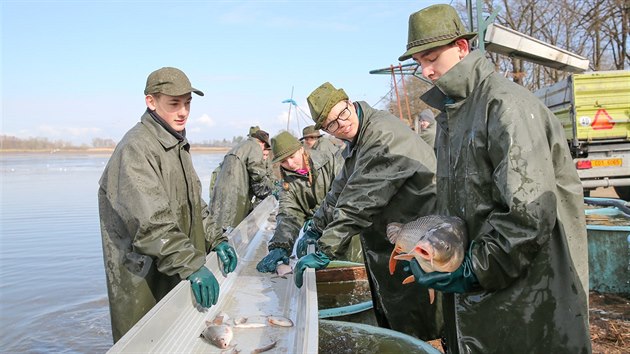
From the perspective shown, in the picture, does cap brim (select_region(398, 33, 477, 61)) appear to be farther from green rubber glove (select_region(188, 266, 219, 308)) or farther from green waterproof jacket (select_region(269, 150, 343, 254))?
green waterproof jacket (select_region(269, 150, 343, 254))

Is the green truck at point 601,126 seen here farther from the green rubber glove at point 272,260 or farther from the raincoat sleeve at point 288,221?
the green rubber glove at point 272,260

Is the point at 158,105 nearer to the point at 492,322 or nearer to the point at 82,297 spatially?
the point at 492,322

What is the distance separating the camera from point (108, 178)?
323cm

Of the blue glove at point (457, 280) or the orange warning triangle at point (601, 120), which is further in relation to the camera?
the orange warning triangle at point (601, 120)

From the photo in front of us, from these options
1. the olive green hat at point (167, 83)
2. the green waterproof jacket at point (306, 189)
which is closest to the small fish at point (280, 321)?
the olive green hat at point (167, 83)

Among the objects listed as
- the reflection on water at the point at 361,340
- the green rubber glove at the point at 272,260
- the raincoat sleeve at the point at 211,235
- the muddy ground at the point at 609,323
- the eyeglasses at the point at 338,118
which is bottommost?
the muddy ground at the point at 609,323

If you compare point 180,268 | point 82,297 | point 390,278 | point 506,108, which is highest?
point 506,108

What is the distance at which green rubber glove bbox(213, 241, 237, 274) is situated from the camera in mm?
3947

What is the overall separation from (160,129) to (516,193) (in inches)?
88.6

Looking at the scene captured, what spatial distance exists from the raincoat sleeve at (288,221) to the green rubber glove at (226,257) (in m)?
0.55

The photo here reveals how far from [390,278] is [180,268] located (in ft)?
5.46

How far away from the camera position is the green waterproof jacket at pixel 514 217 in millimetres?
2188

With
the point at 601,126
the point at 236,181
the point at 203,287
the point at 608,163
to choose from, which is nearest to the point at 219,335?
the point at 203,287

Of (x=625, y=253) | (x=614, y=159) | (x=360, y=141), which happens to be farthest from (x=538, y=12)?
(x=360, y=141)
